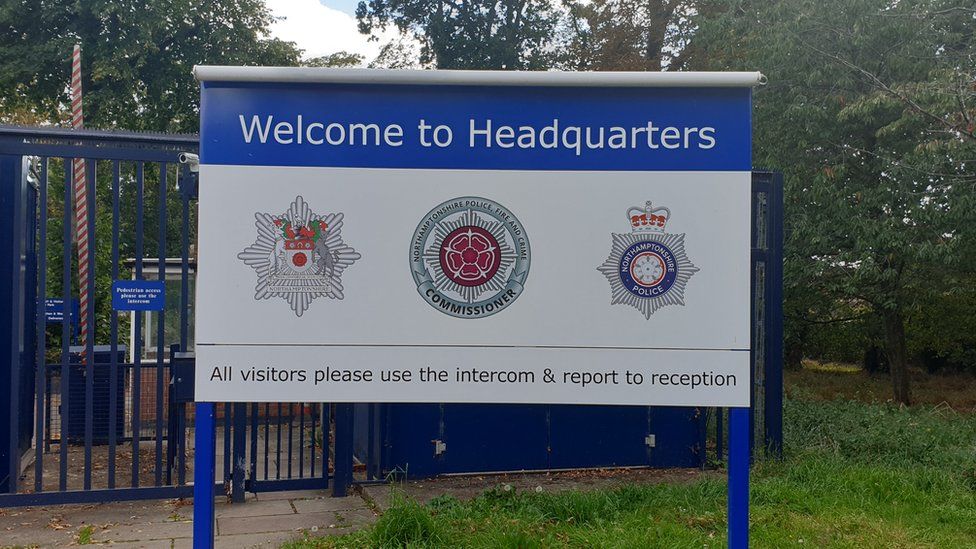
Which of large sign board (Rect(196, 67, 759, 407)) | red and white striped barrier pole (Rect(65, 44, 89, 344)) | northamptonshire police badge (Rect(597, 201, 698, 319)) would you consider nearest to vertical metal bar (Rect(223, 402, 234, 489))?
red and white striped barrier pole (Rect(65, 44, 89, 344))

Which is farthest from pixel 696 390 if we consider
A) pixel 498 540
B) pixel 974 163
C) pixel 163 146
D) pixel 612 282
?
pixel 974 163

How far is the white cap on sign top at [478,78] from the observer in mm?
3487

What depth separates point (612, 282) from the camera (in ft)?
12.0

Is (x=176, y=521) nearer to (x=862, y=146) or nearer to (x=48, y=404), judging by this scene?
(x=48, y=404)

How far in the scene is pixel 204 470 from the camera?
3566 millimetres

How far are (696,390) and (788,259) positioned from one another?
942cm

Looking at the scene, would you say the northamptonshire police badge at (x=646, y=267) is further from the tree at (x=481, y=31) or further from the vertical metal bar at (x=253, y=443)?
the tree at (x=481, y=31)

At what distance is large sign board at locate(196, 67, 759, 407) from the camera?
3.57 m

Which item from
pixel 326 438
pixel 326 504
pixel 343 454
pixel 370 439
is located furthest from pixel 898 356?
pixel 326 504

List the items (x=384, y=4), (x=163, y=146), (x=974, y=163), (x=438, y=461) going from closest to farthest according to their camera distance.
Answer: (x=163, y=146) → (x=438, y=461) → (x=974, y=163) → (x=384, y=4)

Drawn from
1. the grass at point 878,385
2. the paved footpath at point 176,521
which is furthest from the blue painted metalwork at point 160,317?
the grass at point 878,385

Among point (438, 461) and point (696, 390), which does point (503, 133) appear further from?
point (438, 461)

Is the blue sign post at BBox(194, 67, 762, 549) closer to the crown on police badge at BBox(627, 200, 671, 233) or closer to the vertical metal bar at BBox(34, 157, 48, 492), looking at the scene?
the crown on police badge at BBox(627, 200, 671, 233)

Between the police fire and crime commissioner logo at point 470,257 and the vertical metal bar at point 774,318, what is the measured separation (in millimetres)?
4150
